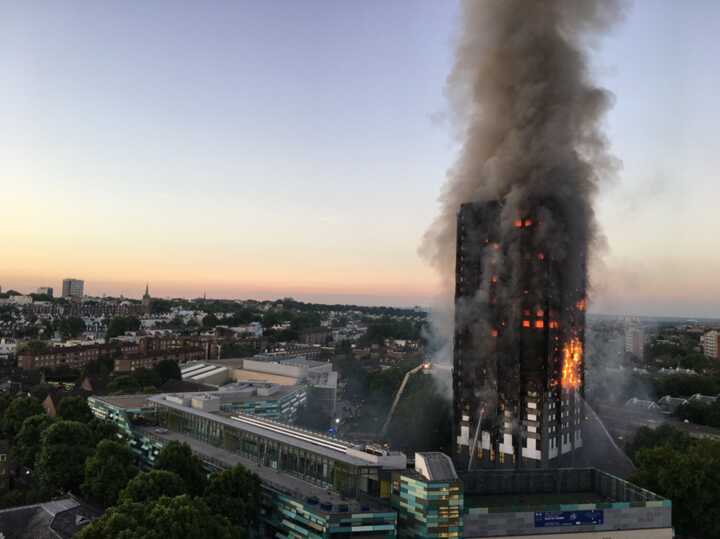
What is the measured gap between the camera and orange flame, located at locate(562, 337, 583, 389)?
45.9 metres

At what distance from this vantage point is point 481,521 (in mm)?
30359

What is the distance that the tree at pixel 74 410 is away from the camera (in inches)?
2024

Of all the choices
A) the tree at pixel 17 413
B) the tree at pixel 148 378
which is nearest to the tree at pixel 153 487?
the tree at pixel 17 413

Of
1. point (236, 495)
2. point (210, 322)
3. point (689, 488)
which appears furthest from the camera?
point (210, 322)

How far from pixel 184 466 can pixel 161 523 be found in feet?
31.9

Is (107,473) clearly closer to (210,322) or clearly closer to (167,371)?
(167,371)

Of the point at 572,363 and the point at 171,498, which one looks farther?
the point at 572,363

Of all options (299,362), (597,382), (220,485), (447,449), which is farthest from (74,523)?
(597,382)

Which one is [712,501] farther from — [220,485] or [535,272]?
[220,485]

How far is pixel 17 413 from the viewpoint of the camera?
170 ft

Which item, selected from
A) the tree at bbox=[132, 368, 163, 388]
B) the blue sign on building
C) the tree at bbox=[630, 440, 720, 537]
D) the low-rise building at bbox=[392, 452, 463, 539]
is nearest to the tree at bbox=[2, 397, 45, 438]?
the tree at bbox=[132, 368, 163, 388]

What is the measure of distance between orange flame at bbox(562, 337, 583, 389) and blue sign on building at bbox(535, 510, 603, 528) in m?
14.9

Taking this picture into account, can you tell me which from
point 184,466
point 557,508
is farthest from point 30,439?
point 557,508

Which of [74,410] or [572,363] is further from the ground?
[572,363]
